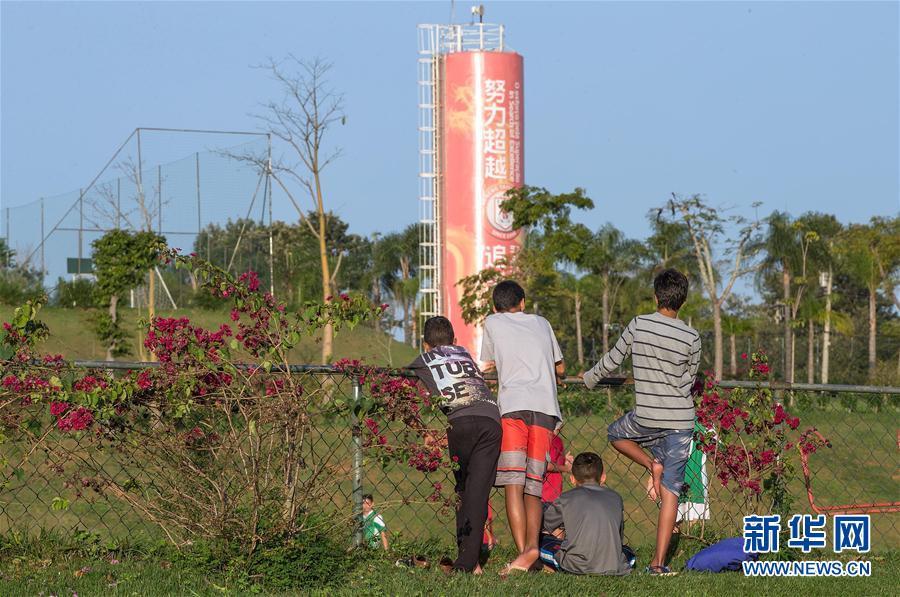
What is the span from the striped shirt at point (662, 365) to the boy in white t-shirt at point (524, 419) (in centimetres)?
44

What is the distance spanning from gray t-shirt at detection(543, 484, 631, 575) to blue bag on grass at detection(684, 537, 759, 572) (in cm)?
59

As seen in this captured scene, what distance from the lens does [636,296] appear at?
48812mm

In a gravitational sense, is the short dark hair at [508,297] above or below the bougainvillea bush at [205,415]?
above

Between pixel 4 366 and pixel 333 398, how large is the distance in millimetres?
1788

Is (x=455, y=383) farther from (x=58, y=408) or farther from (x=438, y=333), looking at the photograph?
(x=58, y=408)

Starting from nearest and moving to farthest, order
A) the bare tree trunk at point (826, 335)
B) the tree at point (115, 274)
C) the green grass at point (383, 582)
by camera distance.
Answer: the green grass at point (383, 582)
the tree at point (115, 274)
the bare tree trunk at point (826, 335)

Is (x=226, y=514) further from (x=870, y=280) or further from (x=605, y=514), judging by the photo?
(x=870, y=280)

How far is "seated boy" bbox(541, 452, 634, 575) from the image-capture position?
6.24 metres

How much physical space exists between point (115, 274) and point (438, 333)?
2174cm

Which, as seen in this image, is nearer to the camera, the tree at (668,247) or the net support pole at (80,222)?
the net support pole at (80,222)

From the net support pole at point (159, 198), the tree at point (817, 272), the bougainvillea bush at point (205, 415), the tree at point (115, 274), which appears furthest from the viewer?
the tree at point (817, 272)

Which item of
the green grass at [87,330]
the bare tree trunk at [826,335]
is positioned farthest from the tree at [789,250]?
the green grass at [87,330]

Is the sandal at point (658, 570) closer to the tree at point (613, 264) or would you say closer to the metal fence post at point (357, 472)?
the metal fence post at point (357, 472)

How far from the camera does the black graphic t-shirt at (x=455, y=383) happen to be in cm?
621
